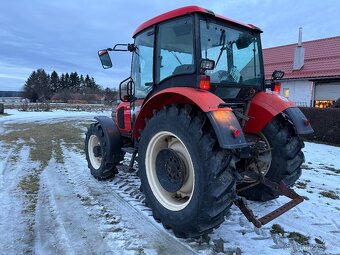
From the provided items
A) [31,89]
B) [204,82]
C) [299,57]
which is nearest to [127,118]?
[204,82]

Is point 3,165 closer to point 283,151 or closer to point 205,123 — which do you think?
point 205,123

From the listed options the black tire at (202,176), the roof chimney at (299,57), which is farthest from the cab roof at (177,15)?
the roof chimney at (299,57)

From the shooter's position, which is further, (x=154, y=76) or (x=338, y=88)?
(x=338, y=88)

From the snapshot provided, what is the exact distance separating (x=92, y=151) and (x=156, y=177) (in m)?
2.48

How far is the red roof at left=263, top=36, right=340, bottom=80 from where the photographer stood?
623 inches

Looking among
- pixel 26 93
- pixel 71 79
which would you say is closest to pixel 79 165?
pixel 26 93

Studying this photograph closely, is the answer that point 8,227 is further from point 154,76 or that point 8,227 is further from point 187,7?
point 187,7

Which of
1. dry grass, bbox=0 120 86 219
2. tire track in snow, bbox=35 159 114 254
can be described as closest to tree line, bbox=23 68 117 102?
dry grass, bbox=0 120 86 219

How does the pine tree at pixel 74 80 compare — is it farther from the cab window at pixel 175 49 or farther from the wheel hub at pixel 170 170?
the wheel hub at pixel 170 170

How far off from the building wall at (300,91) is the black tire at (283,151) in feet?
44.5

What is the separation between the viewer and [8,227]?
3.39m

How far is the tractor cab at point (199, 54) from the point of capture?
340 centimetres

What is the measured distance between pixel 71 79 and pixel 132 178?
88.2 meters

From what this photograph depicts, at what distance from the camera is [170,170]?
3422 millimetres
